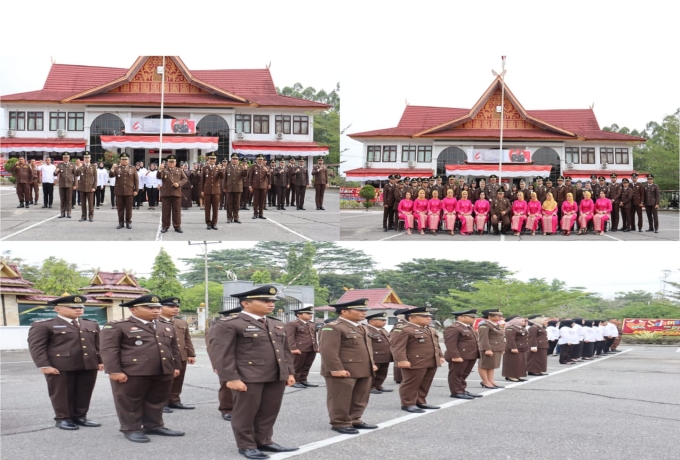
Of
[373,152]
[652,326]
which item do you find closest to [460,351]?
[652,326]

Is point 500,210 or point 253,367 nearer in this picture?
point 253,367

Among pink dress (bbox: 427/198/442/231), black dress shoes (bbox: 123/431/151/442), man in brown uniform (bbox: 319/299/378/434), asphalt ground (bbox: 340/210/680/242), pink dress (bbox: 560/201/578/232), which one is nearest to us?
black dress shoes (bbox: 123/431/151/442)

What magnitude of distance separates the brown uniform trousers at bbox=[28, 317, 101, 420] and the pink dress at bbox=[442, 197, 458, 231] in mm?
13216

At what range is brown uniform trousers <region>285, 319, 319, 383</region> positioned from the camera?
1300cm

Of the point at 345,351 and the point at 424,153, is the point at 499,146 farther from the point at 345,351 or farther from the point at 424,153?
the point at 345,351

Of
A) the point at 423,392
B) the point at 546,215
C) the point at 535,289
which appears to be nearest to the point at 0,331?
the point at 546,215

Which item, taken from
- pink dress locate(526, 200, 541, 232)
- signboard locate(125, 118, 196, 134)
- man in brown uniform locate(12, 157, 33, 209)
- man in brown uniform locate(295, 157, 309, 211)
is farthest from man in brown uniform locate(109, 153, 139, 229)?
signboard locate(125, 118, 196, 134)

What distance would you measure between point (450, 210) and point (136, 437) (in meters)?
14.3

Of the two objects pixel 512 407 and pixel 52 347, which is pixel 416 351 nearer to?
pixel 512 407

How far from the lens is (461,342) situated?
36.6 ft

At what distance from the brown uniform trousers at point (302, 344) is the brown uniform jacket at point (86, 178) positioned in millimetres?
6132

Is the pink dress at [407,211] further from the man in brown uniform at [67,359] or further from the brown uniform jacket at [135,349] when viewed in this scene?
the brown uniform jacket at [135,349]

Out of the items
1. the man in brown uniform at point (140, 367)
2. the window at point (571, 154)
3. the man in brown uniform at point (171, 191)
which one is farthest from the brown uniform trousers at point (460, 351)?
the window at point (571, 154)

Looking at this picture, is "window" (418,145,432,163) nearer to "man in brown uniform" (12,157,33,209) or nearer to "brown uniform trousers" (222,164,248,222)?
"man in brown uniform" (12,157,33,209)
